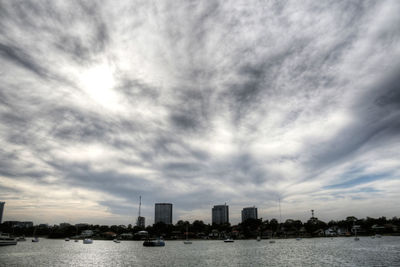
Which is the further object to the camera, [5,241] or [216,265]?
[5,241]

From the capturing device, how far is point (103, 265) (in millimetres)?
70750

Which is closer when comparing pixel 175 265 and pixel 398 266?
pixel 398 266

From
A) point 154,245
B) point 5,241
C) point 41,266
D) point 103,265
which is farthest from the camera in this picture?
point 154,245

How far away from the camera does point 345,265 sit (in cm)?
6575

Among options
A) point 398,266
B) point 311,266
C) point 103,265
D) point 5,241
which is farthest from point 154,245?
point 398,266

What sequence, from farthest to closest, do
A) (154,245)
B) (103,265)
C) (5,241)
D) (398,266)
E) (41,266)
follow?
1. (154,245)
2. (5,241)
3. (103,265)
4. (41,266)
5. (398,266)

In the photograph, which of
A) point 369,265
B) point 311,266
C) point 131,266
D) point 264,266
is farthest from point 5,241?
point 369,265

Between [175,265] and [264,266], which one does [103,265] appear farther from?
[264,266]

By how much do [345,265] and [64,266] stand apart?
232 ft

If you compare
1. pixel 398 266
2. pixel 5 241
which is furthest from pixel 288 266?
pixel 5 241

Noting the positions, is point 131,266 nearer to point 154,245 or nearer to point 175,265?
point 175,265

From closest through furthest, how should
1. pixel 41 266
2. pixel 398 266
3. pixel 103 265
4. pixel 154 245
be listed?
pixel 398 266
pixel 41 266
pixel 103 265
pixel 154 245

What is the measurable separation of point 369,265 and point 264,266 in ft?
83.1

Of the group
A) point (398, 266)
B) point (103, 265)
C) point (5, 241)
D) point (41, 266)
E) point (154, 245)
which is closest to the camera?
point (398, 266)
